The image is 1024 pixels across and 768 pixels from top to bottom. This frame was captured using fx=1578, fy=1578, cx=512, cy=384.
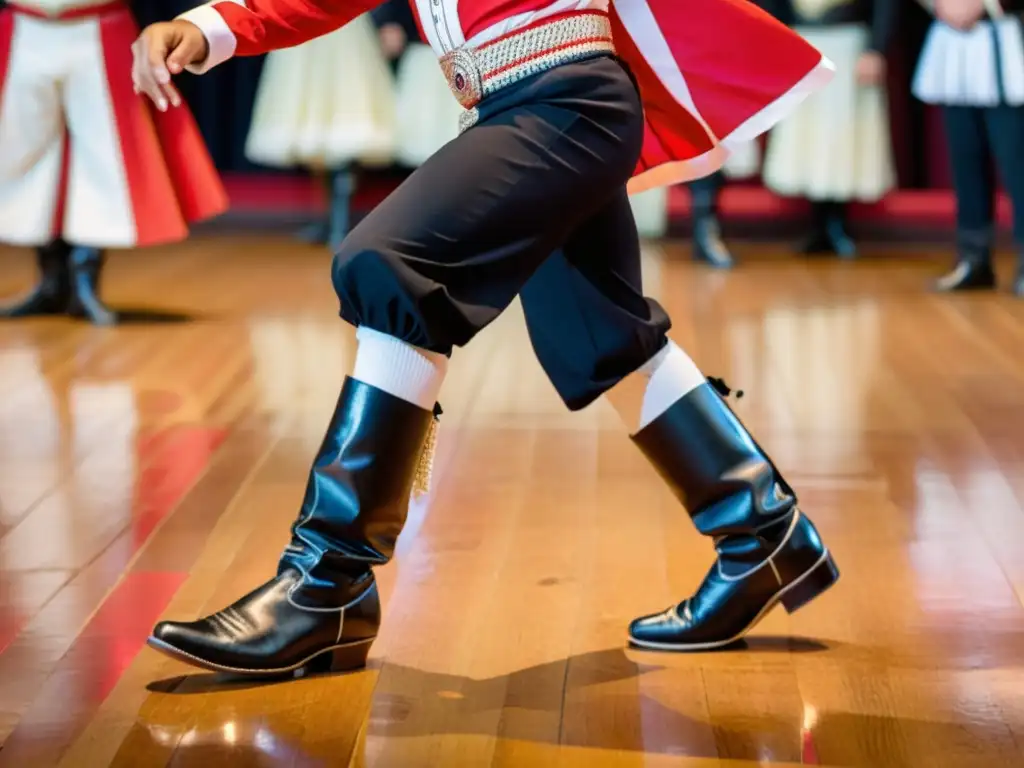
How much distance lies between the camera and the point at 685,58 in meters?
1.73

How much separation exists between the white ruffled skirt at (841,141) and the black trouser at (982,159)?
811 mm

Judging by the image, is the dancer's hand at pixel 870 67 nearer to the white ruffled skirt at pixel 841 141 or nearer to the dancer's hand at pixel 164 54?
the white ruffled skirt at pixel 841 141

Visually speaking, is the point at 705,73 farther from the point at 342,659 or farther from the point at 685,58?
A: the point at 342,659

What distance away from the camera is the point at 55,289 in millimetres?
4215

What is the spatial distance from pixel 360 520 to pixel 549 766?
309 millimetres

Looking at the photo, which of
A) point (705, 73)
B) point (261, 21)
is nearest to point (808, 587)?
point (705, 73)

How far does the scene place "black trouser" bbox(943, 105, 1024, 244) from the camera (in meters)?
4.50

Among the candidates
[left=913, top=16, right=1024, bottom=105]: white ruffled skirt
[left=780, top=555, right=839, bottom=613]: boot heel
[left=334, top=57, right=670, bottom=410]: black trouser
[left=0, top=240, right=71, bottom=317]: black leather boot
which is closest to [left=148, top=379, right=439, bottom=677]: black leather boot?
[left=334, top=57, right=670, bottom=410]: black trouser

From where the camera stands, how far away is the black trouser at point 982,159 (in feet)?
14.8

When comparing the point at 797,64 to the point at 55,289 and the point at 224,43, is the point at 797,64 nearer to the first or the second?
the point at 224,43

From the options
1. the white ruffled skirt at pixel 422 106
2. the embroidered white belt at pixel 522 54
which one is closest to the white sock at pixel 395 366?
the embroidered white belt at pixel 522 54

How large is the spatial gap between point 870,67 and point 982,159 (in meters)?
0.78

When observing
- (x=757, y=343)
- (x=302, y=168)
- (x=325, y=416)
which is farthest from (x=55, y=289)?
(x=302, y=168)

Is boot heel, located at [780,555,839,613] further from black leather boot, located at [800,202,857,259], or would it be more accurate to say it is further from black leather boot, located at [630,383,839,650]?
black leather boot, located at [800,202,857,259]
